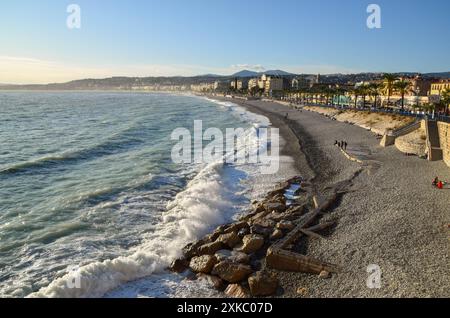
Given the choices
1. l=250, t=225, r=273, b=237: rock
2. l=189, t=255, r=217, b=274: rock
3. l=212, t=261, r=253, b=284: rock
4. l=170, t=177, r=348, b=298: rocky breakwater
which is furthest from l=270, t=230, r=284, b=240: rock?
l=189, t=255, r=217, b=274: rock

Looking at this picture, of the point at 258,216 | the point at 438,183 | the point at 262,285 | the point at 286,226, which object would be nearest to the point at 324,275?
A: the point at 262,285

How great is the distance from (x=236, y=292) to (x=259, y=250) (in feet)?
8.49

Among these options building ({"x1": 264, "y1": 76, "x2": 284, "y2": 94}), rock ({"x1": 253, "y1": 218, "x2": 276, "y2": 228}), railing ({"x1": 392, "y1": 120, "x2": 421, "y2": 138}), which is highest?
building ({"x1": 264, "y1": 76, "x2": 284, "y2": 94})

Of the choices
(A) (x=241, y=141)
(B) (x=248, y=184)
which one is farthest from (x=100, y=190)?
(A) (x=241, y=141)

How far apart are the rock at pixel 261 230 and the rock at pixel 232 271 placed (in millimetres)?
2729

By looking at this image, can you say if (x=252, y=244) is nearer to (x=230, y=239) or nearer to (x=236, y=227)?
(x=230, y=239)

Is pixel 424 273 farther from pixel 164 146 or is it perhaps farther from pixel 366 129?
pixel 366 129

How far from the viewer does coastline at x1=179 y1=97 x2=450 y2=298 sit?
10.2 m

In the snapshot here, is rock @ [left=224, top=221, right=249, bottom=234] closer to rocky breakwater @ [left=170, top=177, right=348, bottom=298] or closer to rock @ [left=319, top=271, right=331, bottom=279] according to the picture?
rocky breakwater @ [left=170, top=177, right=348, bottom=298]

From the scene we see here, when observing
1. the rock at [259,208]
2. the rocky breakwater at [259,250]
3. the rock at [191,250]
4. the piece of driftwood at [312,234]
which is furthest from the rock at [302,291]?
the rock at [259,208]

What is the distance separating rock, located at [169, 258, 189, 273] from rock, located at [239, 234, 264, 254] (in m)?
1.88

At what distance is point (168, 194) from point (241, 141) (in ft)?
65.4

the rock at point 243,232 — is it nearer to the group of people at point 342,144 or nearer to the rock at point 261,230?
the rock at point 261,230

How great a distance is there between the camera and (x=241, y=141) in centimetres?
3981
